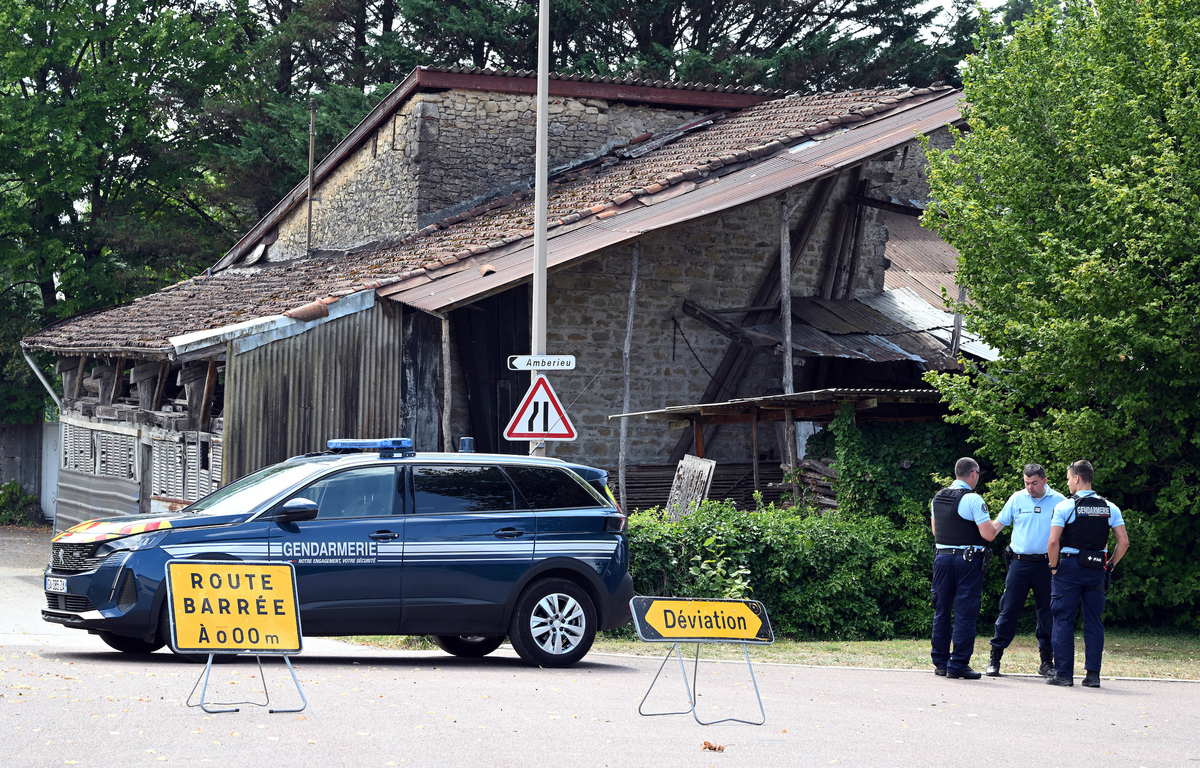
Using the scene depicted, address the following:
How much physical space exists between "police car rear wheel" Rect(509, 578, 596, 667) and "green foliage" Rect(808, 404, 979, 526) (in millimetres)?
5177

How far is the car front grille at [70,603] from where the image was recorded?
370 inches

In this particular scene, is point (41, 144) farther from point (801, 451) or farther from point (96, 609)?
point (96, 609)

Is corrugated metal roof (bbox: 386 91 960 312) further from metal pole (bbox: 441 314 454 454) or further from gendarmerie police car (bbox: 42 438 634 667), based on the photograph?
gendarmerie police car (bbox: 42 438 634 667)

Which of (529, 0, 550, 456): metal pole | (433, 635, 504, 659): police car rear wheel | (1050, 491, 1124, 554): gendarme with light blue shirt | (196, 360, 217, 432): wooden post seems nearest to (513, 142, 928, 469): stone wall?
(529, 0, 550, 456): metal pole

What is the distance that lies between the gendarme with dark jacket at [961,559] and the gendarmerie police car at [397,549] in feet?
8.48

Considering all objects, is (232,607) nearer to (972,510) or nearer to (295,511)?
(295,511)

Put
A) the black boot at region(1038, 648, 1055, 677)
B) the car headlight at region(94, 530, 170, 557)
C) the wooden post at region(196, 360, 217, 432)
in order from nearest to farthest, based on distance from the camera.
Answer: the car headlight at region(94, 530, 170, 557)
the black boot at region(1038, 648, 1055, 677)
the wooden post at region(196, 360, 217, 432)

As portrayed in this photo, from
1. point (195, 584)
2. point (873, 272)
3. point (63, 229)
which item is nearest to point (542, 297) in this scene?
point (195, 584)

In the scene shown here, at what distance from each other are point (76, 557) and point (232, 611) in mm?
2404

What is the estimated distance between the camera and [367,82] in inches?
1310

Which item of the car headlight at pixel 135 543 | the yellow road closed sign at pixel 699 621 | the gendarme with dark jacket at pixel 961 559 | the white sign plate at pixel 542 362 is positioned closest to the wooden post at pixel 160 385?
the white sign plate at pixel 542 362

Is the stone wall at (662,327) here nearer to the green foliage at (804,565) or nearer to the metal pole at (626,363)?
the metal pole at (626,363)

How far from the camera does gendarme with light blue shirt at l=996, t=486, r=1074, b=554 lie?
10367 mm

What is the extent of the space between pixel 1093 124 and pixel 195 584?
1063 cm
